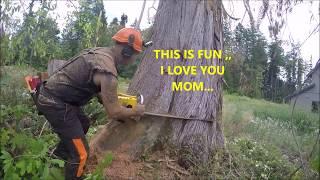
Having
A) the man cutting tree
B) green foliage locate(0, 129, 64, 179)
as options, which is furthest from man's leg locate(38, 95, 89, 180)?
green foliage locate(0, 129, 64, 179)

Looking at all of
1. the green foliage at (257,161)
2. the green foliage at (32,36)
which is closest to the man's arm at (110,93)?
the green foliage at (257,161)

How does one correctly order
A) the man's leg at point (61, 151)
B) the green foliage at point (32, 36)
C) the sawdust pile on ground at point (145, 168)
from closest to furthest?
the man's leg at point (61, 151) → the sawdust pile on ground at point (145, 168) → the green foliage at point (32, 36)

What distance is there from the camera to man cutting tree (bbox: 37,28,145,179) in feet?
15.5

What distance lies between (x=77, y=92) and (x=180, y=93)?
1741mm

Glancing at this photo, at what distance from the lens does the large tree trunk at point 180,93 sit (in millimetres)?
6012

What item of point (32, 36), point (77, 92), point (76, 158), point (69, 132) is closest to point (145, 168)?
point (76, 158)

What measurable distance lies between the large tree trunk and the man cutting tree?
3.70 ft

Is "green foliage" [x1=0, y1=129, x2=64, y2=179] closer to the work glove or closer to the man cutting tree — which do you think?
the man cutting tree

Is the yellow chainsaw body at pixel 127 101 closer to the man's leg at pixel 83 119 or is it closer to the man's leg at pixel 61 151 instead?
the man's leg at pixel 83 119

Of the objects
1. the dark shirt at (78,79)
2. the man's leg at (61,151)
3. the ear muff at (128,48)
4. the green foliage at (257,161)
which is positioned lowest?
the green foliage at (257,161)

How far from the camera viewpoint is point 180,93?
6191 millimetres

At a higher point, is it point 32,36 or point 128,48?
point 32,36

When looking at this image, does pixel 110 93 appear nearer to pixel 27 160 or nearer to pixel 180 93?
pixel 27 160

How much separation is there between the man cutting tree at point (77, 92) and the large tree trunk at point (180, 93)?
1.13m
